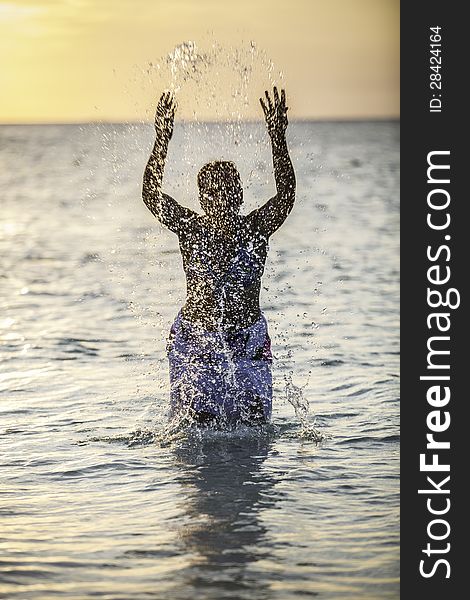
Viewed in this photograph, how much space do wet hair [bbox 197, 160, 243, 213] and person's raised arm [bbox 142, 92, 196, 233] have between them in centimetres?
16

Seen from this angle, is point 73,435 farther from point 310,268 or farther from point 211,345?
point 310,268

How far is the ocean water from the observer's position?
582cm

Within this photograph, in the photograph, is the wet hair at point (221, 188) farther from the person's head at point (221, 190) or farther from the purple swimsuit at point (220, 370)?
the purple swimsuit at point (220, 370)

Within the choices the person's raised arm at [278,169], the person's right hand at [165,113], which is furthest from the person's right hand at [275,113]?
the person's right hand at [165,113]

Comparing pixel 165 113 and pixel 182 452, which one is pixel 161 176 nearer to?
pixel 165 113

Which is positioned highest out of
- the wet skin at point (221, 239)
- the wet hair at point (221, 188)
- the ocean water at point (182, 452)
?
the wet hair at point (221, 188)

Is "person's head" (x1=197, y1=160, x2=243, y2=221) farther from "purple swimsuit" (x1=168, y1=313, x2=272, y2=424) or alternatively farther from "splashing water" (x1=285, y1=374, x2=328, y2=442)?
"splashing water" (x1=285, y1=374, x2=328, y2=442)

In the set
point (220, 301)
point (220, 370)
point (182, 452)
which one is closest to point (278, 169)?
point (220, 301)

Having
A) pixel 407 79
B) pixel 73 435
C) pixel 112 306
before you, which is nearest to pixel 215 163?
pixel 407 79

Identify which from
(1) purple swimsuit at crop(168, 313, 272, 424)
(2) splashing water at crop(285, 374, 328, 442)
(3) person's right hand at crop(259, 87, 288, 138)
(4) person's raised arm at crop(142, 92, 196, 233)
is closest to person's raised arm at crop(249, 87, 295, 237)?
(3) person's right hand at crop(259, 87, 288, 138)

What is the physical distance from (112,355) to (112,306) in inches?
108

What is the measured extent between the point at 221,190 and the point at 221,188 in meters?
0.01

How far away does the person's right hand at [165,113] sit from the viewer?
7547 mm

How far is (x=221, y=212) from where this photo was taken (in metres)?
7.81
